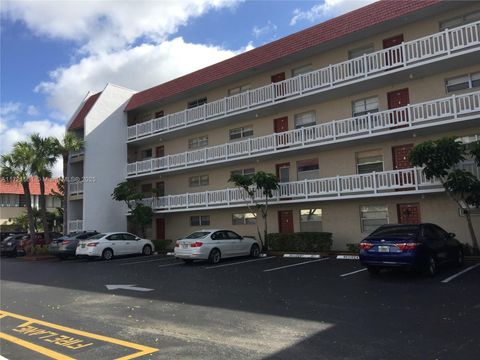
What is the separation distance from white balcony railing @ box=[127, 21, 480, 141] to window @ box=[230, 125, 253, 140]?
1514 mm

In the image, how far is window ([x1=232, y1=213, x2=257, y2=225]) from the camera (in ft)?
78.8

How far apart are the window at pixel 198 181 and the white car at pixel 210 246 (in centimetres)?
879

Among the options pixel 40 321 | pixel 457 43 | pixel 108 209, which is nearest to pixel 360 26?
pixel 457 43

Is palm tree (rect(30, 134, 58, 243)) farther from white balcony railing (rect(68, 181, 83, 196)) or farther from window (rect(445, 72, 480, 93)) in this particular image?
window (rect(445, 72, 480, 93))

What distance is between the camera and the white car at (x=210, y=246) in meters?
16.9

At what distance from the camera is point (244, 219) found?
80.5 feet

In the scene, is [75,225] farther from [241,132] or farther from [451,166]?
[451,166]

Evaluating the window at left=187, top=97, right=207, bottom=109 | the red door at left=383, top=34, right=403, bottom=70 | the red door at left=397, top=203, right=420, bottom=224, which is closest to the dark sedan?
the window at left=187, top=97, right=207, bottom=109

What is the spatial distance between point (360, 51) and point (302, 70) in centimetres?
330

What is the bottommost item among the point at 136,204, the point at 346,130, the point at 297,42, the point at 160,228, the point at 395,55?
the point at 160,228

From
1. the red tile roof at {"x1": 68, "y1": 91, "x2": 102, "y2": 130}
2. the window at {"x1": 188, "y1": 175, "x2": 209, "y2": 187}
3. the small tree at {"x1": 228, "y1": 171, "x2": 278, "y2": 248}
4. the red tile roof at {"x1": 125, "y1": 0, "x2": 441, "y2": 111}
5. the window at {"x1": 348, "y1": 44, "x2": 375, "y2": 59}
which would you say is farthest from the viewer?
the red tile roof at {"x1": 68, "y1": 91, "x2": 102, "y2": 130}

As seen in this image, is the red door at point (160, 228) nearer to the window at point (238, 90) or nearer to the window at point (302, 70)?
the window at point (238, 90)

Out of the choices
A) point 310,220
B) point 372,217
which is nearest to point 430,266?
point 372,217

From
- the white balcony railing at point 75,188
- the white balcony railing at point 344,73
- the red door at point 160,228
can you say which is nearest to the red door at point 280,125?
the white balcony railing at point 344,73
